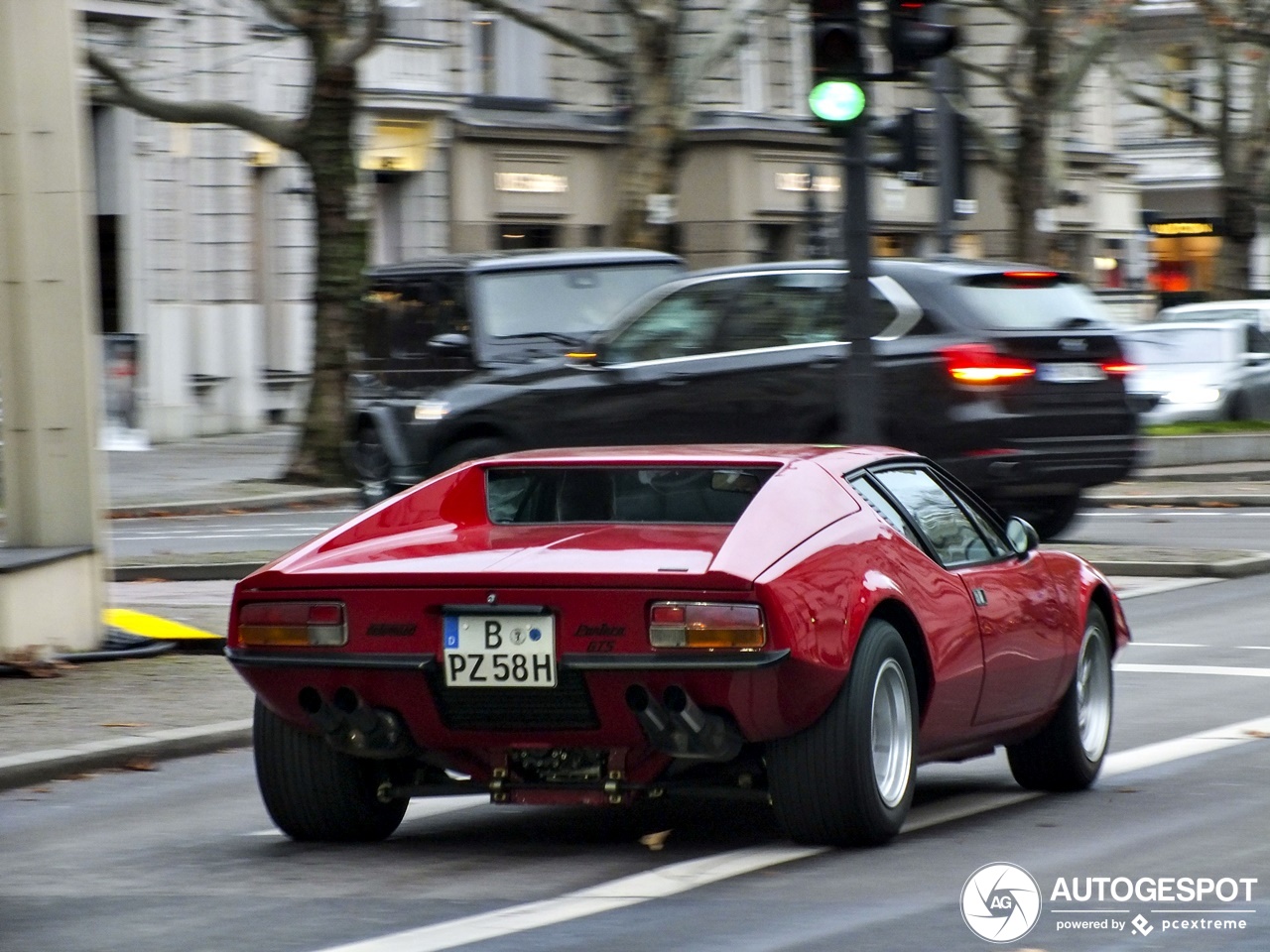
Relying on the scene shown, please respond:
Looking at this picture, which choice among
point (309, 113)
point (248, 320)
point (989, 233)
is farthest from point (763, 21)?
point (309, 113)

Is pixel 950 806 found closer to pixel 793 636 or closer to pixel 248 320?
pixel 793 636

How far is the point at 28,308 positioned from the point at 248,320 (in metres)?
21.8

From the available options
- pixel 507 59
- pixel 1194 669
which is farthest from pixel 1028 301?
pixel 507 59

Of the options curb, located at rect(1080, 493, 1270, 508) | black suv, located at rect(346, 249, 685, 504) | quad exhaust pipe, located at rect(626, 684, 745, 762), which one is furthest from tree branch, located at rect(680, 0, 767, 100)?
quad exhaust pipe, located at rect(626, 684, 745, 762)

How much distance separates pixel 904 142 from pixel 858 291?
2720mm

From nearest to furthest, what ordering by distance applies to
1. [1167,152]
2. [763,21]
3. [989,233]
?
1. [763,21]
2. [989,233]
3. [1167,152]

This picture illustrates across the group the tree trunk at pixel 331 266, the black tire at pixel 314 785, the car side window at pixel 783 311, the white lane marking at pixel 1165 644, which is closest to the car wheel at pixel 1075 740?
the black tire at pixel 314 785

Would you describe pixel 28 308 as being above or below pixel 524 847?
above

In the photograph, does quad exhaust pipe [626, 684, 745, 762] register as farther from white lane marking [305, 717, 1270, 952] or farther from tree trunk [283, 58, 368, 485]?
tree trunk [283, 58, 368, 485]

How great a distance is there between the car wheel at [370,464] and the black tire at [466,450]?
181 cm

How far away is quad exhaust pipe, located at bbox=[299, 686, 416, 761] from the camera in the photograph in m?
6.63

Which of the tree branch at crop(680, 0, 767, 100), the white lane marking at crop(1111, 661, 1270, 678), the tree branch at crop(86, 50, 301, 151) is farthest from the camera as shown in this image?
the tree branch at crop(680, 0, 767, 100)

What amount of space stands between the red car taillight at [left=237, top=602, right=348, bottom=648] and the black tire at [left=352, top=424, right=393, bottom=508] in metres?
Result: 11.5

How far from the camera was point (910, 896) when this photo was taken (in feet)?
19.9
